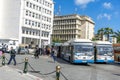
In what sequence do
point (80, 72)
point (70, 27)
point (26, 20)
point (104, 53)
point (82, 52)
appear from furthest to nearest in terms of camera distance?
point (70, 27)
point (26, 20)
point (104, 53)
point (82, 52)
point (80, 72)

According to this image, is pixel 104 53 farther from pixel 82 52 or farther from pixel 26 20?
pixel 26 20

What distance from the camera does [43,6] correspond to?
87812 millimetres

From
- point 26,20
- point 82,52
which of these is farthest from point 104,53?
point 26,20

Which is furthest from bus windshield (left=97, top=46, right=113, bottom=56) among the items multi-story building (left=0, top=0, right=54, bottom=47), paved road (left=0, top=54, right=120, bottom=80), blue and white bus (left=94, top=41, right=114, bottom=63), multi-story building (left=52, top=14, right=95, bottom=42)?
multi-story building (left=52, top=14, right=95, bottom=42)

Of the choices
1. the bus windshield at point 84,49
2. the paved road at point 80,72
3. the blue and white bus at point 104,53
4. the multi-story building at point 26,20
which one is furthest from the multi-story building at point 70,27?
the paved road at point 80,72

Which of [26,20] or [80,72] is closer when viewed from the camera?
[80,72]

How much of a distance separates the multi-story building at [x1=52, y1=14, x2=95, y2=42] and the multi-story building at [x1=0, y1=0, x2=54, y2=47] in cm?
3447

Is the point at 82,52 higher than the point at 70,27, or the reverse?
the point at 70,27

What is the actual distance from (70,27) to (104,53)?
92977 mm

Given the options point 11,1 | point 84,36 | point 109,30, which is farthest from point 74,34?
point 11,1

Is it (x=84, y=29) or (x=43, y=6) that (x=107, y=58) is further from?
(x=84, y=29)

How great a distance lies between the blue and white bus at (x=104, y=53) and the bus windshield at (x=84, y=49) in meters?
3.05

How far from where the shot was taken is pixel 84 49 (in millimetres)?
28719

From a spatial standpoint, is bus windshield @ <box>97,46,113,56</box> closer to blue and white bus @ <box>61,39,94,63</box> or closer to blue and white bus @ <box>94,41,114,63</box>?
blue and white bus @ <box>94,41,114,63</box>
